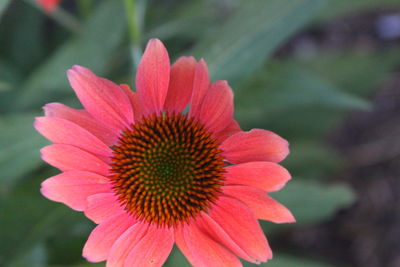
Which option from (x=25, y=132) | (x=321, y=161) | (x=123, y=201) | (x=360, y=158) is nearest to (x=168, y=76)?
(x=123, y=201)

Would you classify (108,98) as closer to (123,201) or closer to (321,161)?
(123,201)

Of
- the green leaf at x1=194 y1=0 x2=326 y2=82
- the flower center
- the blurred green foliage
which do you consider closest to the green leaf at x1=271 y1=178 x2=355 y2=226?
the blurred green foliage

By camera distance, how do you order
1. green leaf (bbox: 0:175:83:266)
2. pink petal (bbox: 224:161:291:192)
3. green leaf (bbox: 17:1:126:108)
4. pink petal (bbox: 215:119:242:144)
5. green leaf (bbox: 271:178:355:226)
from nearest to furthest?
pink petal (bbox: 224:161:291:192) → pink petal (bbox: 215:119:242:144) → green leaf (bbox: 0:175:83:266) → green leaf (bbox: 17:1:126:108) → green leaf (bbox: 271:178:355:226)

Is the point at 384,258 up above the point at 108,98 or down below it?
below

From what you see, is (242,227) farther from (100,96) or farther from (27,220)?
(27,220)

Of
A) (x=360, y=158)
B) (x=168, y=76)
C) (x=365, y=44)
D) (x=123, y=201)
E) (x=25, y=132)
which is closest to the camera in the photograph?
(x=168, y=76)

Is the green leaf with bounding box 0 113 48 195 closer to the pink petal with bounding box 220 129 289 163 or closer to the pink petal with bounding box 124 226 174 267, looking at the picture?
the pink petal with bounding box 124 226 174 267

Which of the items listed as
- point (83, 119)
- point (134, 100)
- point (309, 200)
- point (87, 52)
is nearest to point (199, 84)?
point (134, 100)

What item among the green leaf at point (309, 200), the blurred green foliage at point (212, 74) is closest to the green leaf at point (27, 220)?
the blurred green foliage at point (212, 74)
